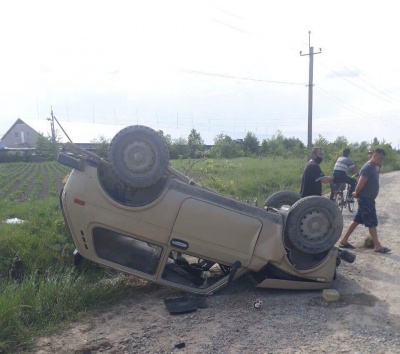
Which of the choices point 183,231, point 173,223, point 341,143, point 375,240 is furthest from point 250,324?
point 341,143

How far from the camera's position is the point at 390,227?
971cm

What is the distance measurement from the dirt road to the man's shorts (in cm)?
157

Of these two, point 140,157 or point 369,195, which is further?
point 369,195

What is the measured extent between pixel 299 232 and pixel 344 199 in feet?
23.8

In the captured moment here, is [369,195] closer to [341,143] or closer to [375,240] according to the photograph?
[375,240]

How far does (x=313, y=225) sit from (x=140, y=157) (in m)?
2.17

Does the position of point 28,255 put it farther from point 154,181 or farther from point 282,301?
point 282,301

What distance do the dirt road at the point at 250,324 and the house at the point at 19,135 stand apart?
7783 cm

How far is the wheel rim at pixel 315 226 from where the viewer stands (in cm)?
549

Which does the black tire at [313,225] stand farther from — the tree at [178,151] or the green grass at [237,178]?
the green grass at [237,178]

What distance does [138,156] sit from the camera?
512cm

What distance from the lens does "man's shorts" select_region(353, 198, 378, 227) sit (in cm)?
754

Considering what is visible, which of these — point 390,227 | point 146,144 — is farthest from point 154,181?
point 390,227

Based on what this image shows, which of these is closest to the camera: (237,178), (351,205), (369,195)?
(369,195)
